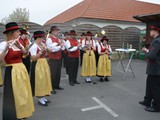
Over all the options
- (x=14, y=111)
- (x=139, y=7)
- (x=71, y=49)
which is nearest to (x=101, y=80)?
(x=71, y=49)

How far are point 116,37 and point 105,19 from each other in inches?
163

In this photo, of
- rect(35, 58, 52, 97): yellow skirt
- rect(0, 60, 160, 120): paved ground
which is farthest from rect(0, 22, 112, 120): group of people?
rect(0, 60, 160, 120): paved ground

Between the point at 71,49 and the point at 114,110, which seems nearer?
the point at 114,110

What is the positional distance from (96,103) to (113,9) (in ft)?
54.0

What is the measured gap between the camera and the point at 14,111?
10.1ft

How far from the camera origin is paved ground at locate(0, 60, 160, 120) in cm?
387

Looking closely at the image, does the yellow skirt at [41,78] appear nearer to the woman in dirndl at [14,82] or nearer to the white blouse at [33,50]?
the white blouse at [33,50]

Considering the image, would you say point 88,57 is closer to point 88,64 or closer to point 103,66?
point 88,64

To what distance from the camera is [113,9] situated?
1950cm

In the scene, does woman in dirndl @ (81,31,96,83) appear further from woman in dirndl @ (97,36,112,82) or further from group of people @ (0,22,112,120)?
woman in dirndl @ (97,36,112,82)

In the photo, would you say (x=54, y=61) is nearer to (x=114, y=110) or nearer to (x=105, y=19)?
(x=114, y=110)

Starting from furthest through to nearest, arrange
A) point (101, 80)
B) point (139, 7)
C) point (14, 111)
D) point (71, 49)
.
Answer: point (139, 7) < point (101, 80) < point (71, 49) < point (14, 111)

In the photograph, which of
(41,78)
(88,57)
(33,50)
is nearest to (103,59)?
(88,57)

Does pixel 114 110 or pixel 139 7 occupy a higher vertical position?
pixel 139 7
